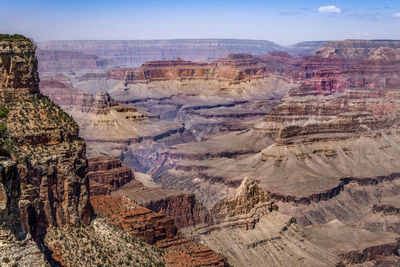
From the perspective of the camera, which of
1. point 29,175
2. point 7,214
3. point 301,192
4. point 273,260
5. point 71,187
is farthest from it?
point 301,192

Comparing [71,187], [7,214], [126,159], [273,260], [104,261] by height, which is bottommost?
[126,159]

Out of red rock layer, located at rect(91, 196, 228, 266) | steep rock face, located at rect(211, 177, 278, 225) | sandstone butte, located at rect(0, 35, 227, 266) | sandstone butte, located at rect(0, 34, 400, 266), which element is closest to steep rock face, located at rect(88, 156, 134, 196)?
sandstone butte, located at rect(0, 34, 400, 266)

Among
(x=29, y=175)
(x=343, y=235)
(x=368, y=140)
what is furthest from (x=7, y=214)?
(x=368, y=140)

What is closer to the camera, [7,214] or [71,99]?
[7,214]

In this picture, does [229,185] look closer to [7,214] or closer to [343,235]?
[343,235]

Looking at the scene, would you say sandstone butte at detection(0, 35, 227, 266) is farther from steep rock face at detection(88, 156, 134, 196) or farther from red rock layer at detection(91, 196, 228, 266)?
steep rock face at detection(88, 156, 134, 196)

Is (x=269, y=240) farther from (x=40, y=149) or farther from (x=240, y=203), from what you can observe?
(x=40, y=149)

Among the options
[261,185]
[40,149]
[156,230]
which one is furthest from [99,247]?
[261,185]

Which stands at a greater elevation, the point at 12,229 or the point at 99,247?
the point at 12,229

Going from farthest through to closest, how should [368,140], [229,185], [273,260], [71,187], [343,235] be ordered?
[368,140] < [229,185] < [343,235] < [273,260] < [71,187]
